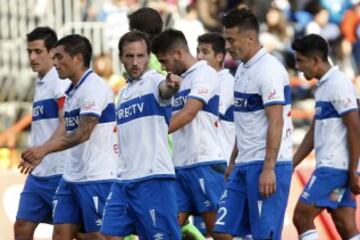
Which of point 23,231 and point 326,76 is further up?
point 326,76

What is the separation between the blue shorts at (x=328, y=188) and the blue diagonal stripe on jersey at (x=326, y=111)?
49cm

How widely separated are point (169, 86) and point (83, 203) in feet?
6.81

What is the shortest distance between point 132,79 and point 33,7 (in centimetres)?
936

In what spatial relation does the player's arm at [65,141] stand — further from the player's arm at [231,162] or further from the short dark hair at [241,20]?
the short dark hair at [241,20]

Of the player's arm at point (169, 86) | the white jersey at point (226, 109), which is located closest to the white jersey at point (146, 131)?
the player's arm at point (169, 86)

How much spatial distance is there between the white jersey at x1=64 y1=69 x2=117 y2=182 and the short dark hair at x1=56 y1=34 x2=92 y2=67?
0.15 meters

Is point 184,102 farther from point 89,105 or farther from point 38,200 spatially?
point 38,200

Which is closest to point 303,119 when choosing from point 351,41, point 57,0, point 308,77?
point 351,41

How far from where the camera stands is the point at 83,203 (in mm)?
12742

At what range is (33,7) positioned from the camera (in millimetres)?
20953

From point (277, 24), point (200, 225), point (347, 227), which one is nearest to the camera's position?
point (347, 227)

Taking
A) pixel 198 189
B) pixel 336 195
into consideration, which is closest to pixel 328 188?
pixel 336 195

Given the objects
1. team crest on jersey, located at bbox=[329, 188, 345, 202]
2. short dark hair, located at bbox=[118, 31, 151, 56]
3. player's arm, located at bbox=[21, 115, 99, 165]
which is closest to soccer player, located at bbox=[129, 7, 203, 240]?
player's arm, located at bbox=[21, 115, 99, 165]

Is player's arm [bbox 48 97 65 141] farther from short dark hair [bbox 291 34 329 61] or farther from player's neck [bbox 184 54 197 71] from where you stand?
short dark hair [bbox 291 34 329 61]
